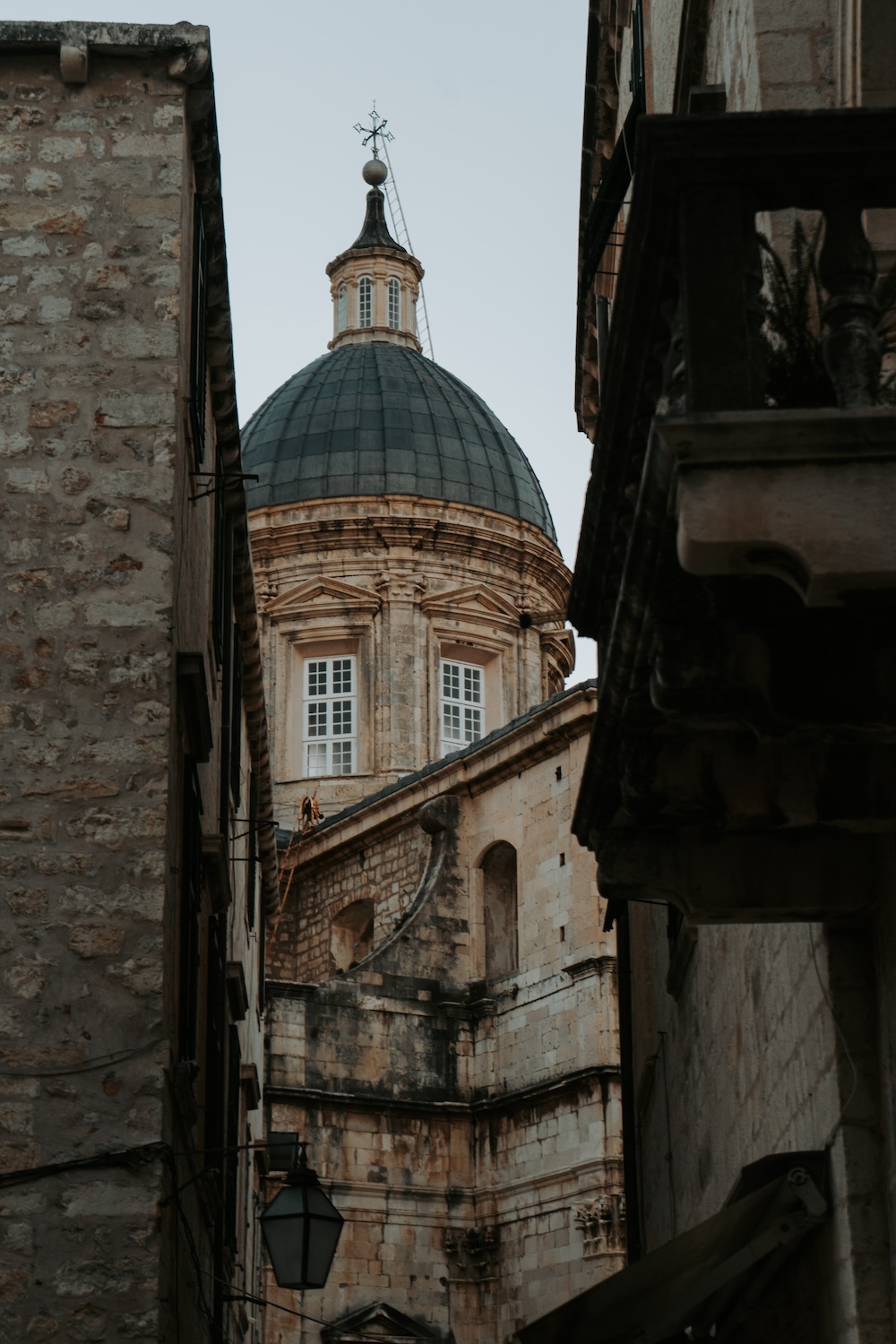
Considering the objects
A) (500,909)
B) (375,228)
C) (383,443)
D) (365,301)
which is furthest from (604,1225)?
(375,228)

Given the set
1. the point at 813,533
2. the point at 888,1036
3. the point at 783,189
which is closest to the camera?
the point at 813,533

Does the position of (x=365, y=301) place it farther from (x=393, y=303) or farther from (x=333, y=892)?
(x=333, y=892)

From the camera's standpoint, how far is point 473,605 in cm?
3944

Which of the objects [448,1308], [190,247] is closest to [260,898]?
[448,1308]

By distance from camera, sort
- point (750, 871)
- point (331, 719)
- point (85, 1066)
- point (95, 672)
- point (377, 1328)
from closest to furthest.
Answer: point (750, 871)
point (85, 1066)
point (95, 672)
point (377, 1328)
point (331, 719)

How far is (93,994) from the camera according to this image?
8.67 meters

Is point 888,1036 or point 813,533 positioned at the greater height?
point 813,533

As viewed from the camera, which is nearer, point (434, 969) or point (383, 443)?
point (434, 969)

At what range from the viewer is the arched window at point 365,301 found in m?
48.4

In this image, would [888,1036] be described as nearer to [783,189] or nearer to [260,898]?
[783,189]

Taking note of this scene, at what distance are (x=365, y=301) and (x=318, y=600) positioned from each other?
492 inches

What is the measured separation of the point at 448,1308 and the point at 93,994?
19.7m

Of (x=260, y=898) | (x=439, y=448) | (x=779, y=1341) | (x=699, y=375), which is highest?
(x=439, y=448)

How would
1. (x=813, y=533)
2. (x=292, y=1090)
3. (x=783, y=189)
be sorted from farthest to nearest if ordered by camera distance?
(x=292, y=1090) < (x=783, y=189) < (x=813, y=533)
